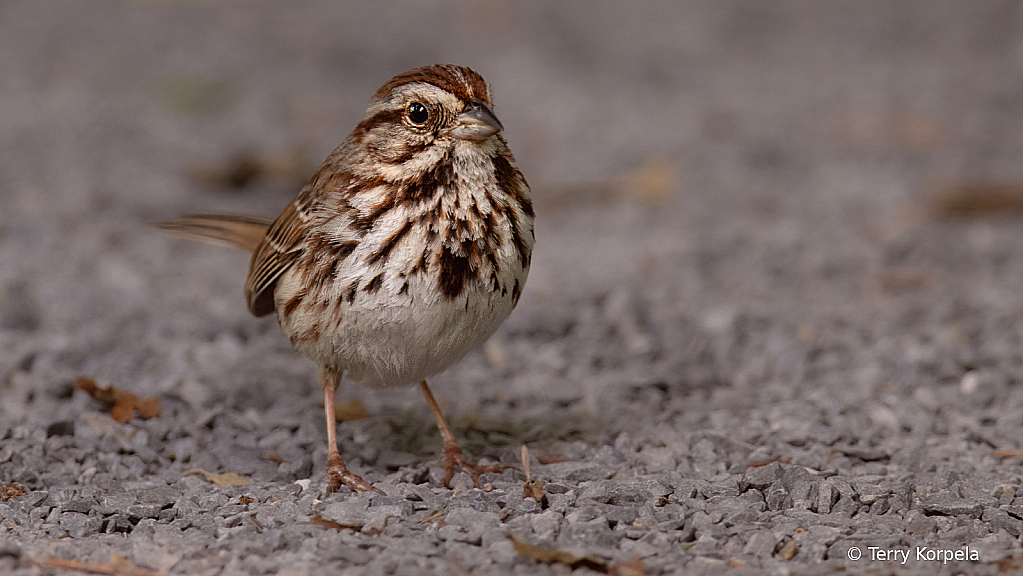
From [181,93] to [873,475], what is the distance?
6.92 meters

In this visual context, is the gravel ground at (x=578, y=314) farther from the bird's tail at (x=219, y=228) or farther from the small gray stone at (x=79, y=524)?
the bird's tail at (x=219, y=228)

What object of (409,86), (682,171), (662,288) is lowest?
(409,86)

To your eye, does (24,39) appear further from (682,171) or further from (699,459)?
(699,459)

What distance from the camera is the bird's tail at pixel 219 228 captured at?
4449mm

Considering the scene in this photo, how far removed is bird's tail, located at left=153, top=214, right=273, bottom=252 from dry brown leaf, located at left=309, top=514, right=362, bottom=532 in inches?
64.3

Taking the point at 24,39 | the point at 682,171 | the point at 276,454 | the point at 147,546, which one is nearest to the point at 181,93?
the point at 24,39

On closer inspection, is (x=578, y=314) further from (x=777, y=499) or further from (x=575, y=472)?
(x=777, y=499)

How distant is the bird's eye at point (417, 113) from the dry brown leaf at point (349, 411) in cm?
152

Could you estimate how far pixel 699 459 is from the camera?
3.84 m

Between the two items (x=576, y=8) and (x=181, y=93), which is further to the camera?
(x=576, y=8)

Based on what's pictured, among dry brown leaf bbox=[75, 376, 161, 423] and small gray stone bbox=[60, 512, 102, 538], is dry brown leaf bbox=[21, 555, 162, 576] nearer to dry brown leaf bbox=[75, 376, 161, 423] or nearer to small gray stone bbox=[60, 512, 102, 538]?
small gray stone bbox=[60, 512, 102, 538]

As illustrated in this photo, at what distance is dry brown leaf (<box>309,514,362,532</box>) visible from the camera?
10.2 feet

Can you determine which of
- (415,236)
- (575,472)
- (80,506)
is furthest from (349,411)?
(415,236)

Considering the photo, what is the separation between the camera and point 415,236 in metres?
3.25
